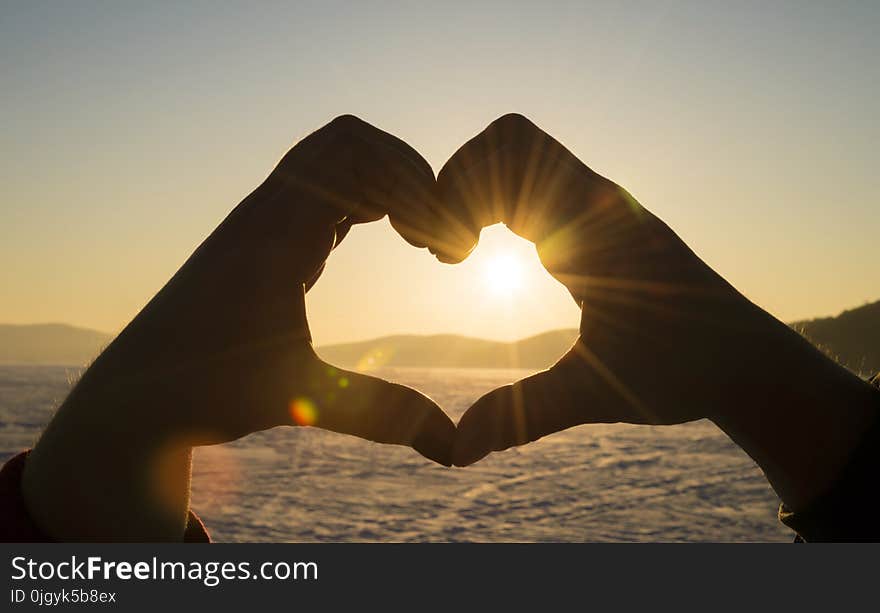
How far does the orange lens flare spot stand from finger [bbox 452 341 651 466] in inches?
9.5

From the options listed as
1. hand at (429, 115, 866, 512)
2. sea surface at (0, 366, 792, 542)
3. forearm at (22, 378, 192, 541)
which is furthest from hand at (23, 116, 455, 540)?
sea surface at (0, 366, 792, 542)

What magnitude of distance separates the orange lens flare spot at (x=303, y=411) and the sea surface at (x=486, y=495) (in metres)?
8.89

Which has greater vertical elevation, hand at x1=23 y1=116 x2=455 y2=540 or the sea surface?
hand at x1=23 y1=116 x2=455 y2=540

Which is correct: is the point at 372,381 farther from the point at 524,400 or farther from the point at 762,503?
the point at 762,503

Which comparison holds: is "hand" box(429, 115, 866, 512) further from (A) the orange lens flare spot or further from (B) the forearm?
(B) the forearm

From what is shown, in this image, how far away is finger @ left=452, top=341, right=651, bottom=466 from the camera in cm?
107

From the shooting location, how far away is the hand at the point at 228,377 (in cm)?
83

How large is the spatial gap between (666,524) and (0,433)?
63.0 feet

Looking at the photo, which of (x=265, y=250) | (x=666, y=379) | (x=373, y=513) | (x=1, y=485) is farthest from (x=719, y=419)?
(x=373, y=513)

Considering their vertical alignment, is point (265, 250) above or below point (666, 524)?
above

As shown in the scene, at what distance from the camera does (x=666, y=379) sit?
998 millimetres

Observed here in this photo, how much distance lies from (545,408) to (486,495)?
12.4 metres

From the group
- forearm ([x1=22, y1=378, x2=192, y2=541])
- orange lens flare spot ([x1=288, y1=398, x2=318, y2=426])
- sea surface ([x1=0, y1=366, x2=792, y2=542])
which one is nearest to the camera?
forearm ([x1=22, y1=378, x2=192, y2=541])

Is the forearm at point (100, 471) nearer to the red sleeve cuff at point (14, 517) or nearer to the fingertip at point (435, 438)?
the red sleeve cuff at point (14, 517)
